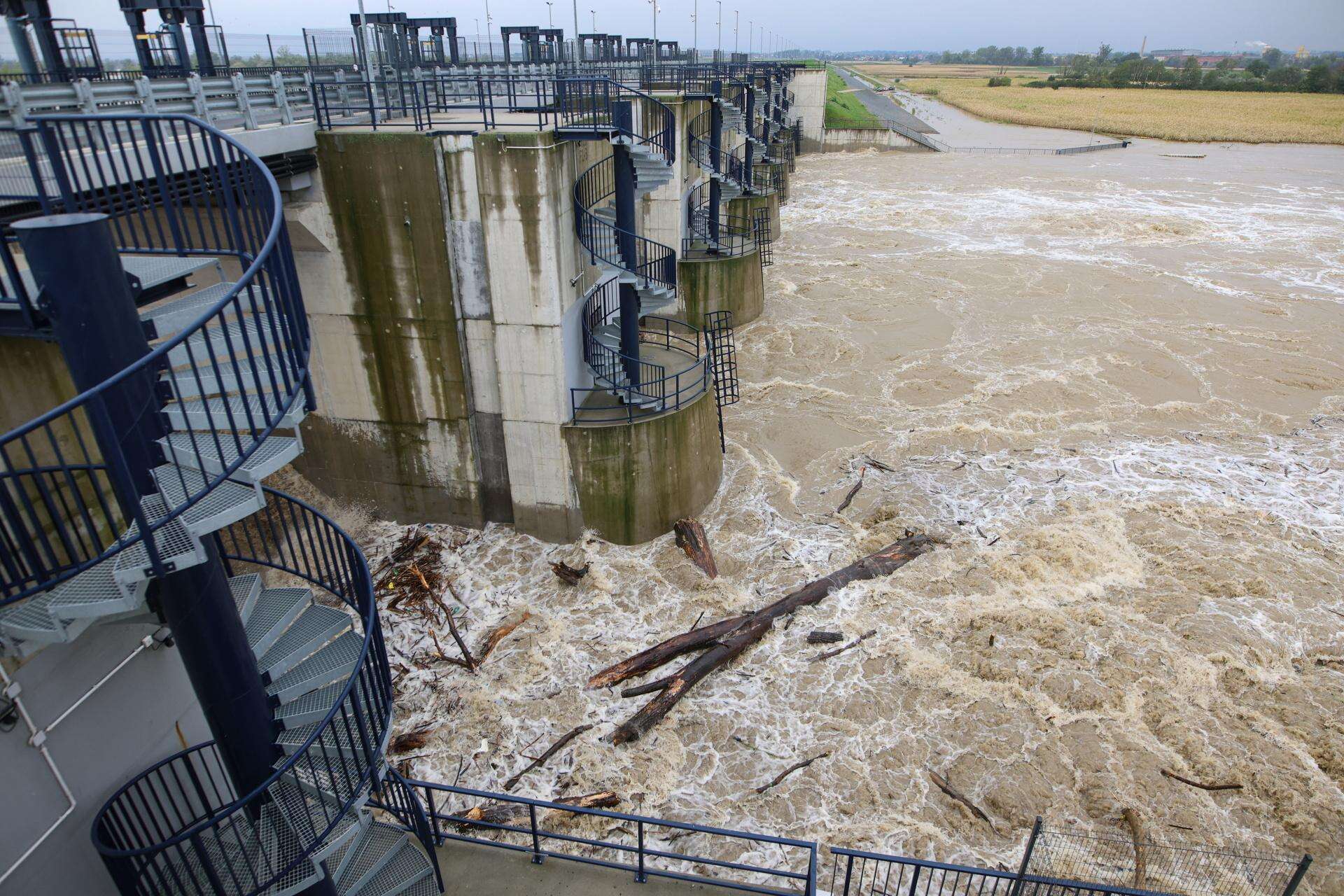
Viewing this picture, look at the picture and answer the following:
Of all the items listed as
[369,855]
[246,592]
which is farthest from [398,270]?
[369,855]

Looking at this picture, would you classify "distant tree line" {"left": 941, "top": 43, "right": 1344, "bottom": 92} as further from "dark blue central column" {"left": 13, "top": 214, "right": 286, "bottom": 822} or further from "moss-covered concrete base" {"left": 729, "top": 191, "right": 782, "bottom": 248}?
"dark blue central column" {"left": 13, "top": 214, "right": 286, "bottom": 822}

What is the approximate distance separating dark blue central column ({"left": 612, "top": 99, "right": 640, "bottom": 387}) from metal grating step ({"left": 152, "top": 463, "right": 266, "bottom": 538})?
398 inches

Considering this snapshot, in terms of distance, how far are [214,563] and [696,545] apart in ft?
34.3

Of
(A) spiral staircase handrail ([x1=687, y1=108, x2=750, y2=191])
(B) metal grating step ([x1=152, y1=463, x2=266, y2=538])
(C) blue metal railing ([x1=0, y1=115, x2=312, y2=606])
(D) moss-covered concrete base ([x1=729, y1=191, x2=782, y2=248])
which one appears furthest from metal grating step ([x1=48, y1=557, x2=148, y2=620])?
(D) moss-covered concrete base ([x1=729, y1=191, x2=782, y2=248])

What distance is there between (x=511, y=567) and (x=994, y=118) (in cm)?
9595

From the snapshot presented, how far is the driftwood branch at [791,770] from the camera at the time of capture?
10.4 metres

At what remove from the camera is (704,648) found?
1255 cm

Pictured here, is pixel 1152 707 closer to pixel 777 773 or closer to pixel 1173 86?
pixel 777 773

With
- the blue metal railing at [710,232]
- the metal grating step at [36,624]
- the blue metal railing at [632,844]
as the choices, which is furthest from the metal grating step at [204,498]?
the blue metal railing at [710,232]

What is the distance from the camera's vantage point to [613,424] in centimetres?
1416

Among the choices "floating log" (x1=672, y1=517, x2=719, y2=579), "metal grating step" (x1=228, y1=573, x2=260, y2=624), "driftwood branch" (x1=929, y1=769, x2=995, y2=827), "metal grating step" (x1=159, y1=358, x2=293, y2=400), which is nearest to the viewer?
"metal grating step" (x1=159, y1=358, x2=293, y2=400)

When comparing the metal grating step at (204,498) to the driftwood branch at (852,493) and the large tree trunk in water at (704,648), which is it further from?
the driftwood branch at (852,493)

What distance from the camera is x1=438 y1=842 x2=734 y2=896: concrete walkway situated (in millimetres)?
7285

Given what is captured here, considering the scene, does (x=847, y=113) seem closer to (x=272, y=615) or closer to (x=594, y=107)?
(x=594, y=107)
